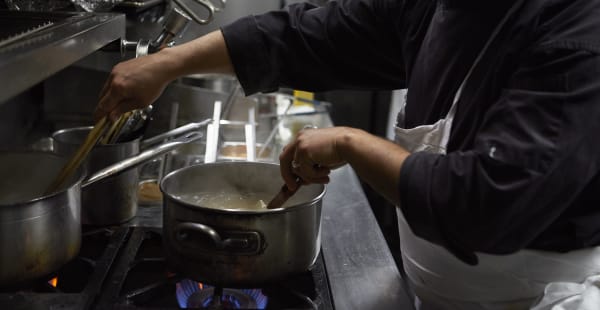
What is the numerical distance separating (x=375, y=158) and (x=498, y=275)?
0.29 m

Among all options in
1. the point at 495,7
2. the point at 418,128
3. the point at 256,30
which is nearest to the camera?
the point at 495,7

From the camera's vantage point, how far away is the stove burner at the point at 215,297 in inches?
34.7

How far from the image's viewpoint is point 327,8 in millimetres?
1153

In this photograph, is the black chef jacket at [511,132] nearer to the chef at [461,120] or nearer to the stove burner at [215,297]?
the chef at [461,120]

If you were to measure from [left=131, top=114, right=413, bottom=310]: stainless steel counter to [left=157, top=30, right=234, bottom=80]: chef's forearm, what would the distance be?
0.31 metres

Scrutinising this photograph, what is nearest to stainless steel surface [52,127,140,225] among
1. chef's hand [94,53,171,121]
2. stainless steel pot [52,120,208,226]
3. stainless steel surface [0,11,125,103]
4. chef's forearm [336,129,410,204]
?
stainless steel pot [52,120,208,226]

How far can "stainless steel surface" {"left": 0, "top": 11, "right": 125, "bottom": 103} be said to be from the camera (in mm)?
608

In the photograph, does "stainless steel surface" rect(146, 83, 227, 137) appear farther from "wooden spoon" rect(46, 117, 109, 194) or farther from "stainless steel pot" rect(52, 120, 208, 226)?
"wooden spoon" rect(46, 117, 109, 194)

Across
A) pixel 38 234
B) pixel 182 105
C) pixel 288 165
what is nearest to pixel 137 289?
pixel 38 234

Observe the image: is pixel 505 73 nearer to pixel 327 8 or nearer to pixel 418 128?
pixel 418 128

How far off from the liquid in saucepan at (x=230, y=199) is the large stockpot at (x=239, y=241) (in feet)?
0.61

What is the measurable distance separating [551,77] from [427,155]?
0.17 meters

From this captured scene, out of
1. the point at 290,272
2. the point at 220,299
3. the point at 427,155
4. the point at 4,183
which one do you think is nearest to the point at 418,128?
the point at 427,155

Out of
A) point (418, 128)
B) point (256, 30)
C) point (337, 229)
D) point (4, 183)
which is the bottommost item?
point (337, 229)
